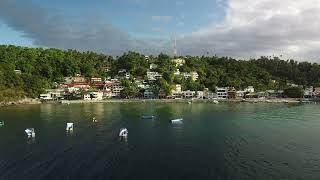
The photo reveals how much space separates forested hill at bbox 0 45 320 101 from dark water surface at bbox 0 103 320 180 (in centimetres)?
5563

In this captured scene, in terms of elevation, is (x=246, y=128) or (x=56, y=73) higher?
(x=56, y=73)

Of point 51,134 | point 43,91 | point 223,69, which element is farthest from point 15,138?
point 223,69

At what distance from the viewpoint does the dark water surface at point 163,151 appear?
25938 mm

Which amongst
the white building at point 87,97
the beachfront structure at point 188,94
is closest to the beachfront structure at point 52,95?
the white building at point 87,97

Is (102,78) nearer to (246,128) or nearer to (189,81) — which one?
(189,81)

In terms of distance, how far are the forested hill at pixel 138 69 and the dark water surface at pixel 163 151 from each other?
5563cm

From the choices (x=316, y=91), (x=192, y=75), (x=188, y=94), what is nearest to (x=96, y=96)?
(x=188, y=94)

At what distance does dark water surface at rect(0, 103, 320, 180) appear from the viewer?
2594cm

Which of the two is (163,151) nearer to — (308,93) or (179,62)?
(308,93)

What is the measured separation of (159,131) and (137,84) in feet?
227

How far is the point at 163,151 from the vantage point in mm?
32344

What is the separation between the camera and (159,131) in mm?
43969

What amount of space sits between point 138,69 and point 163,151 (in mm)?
91704

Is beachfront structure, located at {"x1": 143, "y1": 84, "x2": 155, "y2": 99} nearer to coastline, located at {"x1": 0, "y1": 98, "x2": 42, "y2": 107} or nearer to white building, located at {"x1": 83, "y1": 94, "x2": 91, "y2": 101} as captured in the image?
Result: white building, located at {"x1": 83, "y1": 94, "x2": 91, "y2": 101}
